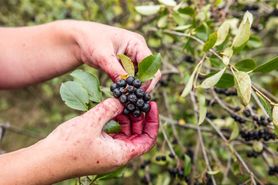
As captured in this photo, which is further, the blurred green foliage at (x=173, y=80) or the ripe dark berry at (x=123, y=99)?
the blurred green foliage at (x=173, y=80)

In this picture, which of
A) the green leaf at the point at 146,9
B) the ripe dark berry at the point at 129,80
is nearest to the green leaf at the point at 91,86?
the ripe dark berry at the point at 129,80

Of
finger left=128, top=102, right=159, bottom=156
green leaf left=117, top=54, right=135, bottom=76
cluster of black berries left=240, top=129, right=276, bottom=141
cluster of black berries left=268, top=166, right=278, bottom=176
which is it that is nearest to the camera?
finger left=128, top=102, right=159, bottom=156

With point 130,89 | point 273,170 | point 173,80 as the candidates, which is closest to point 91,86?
point 130,89

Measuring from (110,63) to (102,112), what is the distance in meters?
0.28

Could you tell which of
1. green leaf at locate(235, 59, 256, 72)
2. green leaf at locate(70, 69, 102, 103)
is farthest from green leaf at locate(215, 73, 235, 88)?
green leaf at locate(70, 69, 102, 103)

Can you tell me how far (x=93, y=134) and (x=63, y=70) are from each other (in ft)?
2.41

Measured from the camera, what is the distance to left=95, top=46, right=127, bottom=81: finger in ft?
4.09

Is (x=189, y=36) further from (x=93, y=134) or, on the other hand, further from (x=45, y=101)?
(x=45, y=101)

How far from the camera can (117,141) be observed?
3.51 ft

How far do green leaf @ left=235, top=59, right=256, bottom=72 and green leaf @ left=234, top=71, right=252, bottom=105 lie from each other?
0.36ft

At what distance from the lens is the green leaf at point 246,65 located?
1238 mm

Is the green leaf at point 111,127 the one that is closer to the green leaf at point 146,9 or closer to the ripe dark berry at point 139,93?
the ripe dark berry at point 139,93

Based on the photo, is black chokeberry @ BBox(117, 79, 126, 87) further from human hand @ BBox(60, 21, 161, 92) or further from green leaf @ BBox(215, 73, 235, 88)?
green leaf @ BBox(215, 73, 235, 88)

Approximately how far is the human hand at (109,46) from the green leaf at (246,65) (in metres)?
0.24
